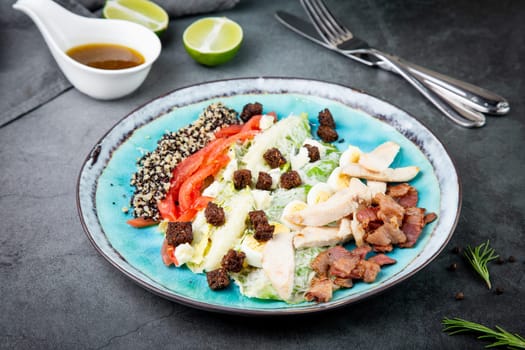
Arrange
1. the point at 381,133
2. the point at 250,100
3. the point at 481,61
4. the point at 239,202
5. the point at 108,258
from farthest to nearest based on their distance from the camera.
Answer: the point at 481,61 → the point at 250,100 → the point at 381,133 → the point at 239,202 → the point at 108,258

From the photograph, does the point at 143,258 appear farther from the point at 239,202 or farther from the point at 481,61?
the point at 481,61

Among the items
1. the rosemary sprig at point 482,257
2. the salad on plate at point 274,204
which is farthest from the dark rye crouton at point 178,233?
the rosemary sprig at point 482,257

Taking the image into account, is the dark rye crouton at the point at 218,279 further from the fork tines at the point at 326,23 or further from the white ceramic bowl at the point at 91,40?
the fork tines at the point at 326,23

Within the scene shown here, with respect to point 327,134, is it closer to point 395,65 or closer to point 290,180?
point 290,180

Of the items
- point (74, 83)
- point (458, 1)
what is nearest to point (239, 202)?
point (74, 83)

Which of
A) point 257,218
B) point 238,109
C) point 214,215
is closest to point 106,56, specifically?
point 238,109

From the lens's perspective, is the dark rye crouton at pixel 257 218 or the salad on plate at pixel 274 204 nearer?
the salad on plate at pixel 274 204
